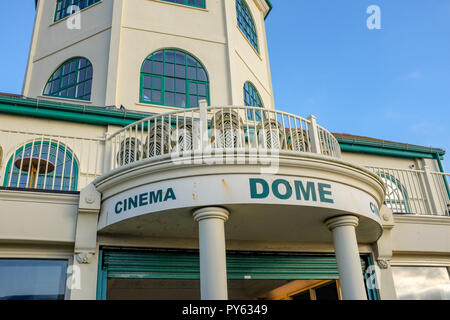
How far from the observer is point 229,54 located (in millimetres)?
13641

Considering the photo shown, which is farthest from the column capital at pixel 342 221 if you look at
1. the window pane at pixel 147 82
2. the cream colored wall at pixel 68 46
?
the cream colored wall at pixel 68 46

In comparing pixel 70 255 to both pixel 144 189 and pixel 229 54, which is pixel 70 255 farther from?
pixel 229 54

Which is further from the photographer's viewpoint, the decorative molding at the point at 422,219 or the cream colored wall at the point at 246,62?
the cream colored wall at the point at 246,62

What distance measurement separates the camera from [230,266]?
320 inches

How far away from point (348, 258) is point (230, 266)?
7.16 ft

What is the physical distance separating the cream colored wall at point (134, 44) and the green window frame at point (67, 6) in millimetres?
207

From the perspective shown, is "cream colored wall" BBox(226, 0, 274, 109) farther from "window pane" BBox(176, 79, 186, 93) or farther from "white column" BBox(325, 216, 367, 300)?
"white column" BBox(325, 216, 367, 300)

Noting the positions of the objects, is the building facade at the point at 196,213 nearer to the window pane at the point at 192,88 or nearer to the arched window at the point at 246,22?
the window pane at the point at 192,88

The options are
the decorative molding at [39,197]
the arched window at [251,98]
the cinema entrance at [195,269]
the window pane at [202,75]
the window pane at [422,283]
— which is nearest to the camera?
the decorative molding at [39,197]

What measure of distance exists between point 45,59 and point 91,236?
832cm

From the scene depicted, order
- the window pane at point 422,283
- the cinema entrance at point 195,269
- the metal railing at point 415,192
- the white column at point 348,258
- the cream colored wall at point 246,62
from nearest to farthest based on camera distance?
the white column at point 348,258 < the cinema entrance at point 195,269 < the metal railing at point 415,192 < the window pane at point 422,283 < the cream colored wall at point 246,62

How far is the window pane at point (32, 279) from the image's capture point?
23.3 feet
